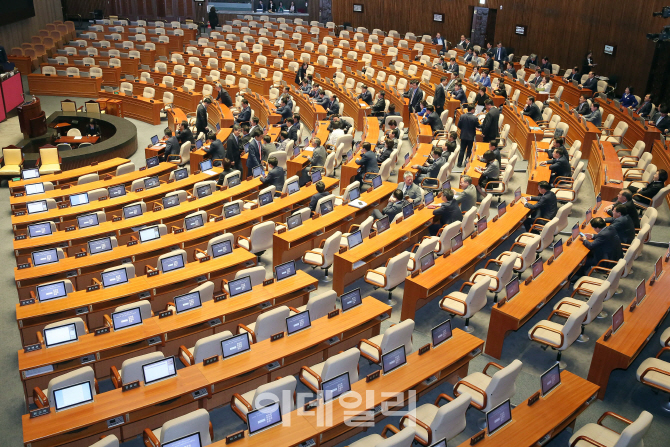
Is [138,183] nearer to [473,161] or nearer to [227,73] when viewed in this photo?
[473,161]

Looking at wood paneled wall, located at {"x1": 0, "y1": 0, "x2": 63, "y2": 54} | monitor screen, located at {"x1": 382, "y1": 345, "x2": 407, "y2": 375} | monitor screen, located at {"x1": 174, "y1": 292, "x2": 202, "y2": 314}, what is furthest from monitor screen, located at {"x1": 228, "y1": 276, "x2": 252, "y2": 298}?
wood paneled wall, located at {"x1": 0, "y1": 0, "x2": 63, "y2": 54}

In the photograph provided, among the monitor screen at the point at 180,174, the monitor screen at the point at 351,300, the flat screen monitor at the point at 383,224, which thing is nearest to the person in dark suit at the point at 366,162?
the flat screen monitor at the point at 383,224

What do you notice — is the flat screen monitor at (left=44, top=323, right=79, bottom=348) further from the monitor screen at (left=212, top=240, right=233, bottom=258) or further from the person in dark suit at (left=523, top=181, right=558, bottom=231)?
the person in dark suit at (left=523, top=181, right=558, bottom=231)

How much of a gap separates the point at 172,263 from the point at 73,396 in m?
3.02

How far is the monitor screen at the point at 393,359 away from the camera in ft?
21.8

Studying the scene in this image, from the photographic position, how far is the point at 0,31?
2291 centimetres

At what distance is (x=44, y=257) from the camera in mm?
8883

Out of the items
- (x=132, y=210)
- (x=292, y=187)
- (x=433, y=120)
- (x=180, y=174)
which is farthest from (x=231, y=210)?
(x=433, y=120)

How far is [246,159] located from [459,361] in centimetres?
840

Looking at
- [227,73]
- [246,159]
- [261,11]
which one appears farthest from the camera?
[261,11]

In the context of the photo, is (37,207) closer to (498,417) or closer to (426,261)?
(426,261)

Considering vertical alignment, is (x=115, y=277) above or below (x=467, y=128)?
below

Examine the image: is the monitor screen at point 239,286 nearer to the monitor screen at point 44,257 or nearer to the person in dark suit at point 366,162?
the monitor screen at point 44,257

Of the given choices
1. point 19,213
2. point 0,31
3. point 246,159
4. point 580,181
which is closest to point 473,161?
point 580,181
